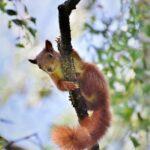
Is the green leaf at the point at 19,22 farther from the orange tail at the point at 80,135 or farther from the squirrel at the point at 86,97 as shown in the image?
the orange tail at the point at 80,135

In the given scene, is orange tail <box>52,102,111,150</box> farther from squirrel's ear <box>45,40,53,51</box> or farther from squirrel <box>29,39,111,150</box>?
squirrel's ear <box>45,40,53,51</box>

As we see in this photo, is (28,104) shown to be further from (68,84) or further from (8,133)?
(68,84)

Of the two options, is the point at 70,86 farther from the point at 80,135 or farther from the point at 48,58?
the point at 48,58

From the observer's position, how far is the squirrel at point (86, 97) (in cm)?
217

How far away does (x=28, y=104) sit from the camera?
6.07 meters

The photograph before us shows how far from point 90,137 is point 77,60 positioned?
1.08 ft

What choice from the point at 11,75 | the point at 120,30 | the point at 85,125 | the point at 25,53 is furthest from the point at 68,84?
the point at 11,75

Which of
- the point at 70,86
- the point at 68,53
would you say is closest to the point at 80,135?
the point at 70,86

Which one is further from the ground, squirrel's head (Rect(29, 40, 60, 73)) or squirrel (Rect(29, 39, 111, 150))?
squirrel's head (Rect(29, 40, 60, 73))

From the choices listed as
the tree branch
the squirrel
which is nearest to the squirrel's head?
the squirrel

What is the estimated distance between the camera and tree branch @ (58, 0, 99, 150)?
1861 mm

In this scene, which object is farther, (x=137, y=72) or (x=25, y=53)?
(x=25, y=53)

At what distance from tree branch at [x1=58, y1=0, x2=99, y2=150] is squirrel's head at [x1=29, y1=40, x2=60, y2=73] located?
162 millimetres

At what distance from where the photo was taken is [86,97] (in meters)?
2.41
